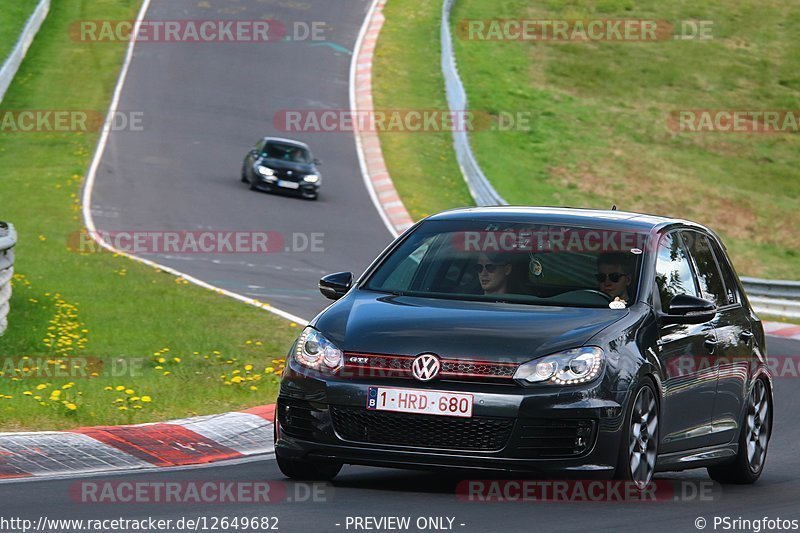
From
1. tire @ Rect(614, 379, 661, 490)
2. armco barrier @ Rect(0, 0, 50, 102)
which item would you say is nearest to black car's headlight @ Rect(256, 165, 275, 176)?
armco barrier @ Rect(0, 0, 50, 102)

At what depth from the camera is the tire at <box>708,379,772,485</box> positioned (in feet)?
31.5

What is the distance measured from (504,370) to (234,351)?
7292 mm

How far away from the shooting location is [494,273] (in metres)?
8.62

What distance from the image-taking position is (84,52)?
47.0 metres

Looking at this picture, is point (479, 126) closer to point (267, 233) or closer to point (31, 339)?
point (267, 233)

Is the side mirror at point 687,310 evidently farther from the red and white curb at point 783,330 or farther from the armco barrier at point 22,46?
the armco barrier at point 22,46

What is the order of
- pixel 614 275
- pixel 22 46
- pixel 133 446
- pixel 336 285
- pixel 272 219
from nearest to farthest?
pixel 614 275 → pixel 336 285 → pixel 133 446 → pixel 272 219 → pixel 22 46

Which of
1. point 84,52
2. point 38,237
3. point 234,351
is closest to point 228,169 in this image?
point 38,237

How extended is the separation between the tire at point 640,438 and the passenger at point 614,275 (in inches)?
25.1

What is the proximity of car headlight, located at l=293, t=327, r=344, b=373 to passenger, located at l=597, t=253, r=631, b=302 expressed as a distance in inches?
63.2

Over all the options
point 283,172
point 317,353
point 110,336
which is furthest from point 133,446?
point 283,172

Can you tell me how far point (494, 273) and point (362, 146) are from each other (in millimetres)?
30631

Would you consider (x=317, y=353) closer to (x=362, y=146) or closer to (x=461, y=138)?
(x=461, y=138)

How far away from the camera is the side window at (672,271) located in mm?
8781
